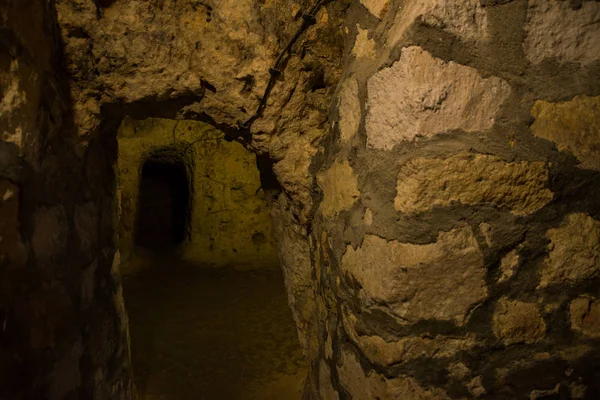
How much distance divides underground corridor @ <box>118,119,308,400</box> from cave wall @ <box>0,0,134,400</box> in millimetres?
1038

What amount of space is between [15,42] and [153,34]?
0.99 ft

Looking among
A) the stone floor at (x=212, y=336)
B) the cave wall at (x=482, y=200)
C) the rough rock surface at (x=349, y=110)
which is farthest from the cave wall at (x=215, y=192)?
the cave wall at (x=482, y=200)

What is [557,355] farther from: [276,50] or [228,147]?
[228,147]

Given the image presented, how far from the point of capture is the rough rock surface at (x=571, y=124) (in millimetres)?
895

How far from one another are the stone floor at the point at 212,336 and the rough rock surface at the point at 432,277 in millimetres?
1411

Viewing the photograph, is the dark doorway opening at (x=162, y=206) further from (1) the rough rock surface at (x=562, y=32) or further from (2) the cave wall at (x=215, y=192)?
(1) the rough rock surface at (x=562, y=32)

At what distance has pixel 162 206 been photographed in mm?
5359

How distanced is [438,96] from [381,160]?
16cm

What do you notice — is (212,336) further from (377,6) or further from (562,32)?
(562,32)

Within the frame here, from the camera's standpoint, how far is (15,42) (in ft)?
3.08

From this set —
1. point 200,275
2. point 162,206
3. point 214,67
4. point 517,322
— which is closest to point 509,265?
point 517,322

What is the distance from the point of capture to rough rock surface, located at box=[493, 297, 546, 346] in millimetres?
938

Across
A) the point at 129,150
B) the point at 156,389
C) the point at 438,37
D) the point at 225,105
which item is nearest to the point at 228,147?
the point at 129,150

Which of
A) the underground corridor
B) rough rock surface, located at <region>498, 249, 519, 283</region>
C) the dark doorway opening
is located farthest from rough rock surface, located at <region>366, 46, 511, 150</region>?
the dark doorway opening
